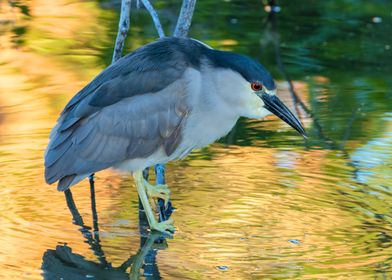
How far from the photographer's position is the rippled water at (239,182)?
5.83m

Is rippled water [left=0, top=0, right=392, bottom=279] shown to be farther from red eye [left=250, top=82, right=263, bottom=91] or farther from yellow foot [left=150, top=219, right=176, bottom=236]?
red eye [left=250, top=82, right=263, bottom=91]

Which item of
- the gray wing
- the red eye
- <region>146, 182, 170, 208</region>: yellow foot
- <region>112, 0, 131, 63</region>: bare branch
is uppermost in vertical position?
<region>112, 0, 131, 63</region>: bare branch

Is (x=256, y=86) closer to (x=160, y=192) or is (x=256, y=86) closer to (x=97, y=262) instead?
(x=160, y=192)

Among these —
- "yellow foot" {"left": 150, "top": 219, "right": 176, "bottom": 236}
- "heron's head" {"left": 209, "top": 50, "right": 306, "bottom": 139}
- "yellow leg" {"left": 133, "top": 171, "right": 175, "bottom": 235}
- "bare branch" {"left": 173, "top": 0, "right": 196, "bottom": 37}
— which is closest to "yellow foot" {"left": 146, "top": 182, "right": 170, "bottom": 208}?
"yellow leg" {"left": 133, "top": 171, "right": 175, "bottom": 235}

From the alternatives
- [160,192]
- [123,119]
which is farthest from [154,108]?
[160,192]

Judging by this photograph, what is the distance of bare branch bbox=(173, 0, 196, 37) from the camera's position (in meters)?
6.56

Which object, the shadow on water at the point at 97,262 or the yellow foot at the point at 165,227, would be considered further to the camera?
the yellow foot at the point at 165,227

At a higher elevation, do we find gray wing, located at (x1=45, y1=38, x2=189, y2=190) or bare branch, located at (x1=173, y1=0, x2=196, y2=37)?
bare branch, located at (x1=173, y1=0, x2=196, y2=37)

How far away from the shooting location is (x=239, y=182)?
7027 mm

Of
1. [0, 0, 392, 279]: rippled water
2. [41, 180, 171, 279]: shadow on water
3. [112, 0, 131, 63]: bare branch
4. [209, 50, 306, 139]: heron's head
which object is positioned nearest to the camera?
[41, 180, 171, 279]: shadow on water

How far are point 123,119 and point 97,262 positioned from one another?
97cm

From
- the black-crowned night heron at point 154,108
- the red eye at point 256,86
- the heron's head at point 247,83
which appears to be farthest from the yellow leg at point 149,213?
the red eye at point 256,86

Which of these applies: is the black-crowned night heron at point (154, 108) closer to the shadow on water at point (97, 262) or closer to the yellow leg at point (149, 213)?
the yellow leg at point (149, 213)

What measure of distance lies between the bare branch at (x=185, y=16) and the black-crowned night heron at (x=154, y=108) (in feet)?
0.86
